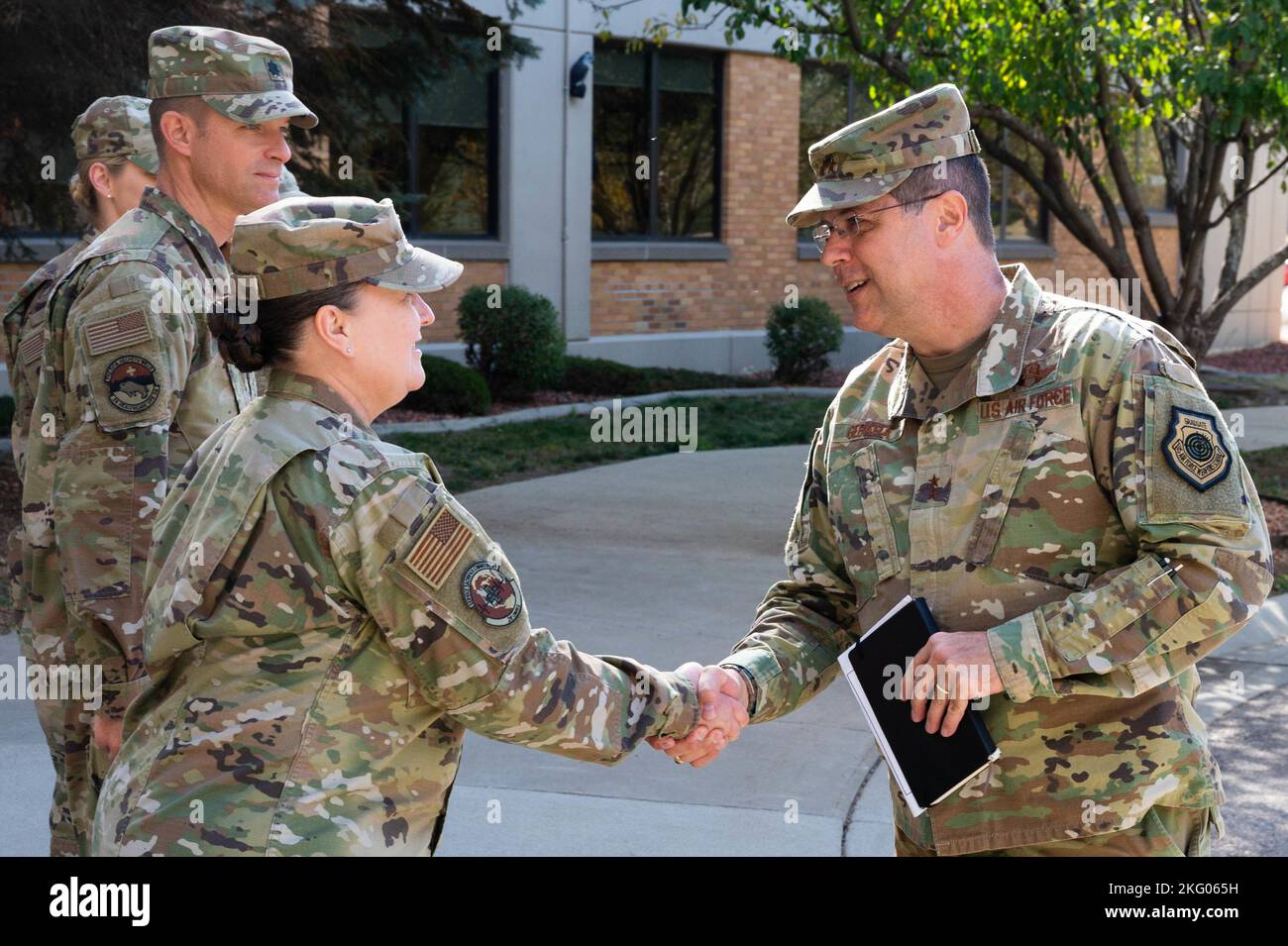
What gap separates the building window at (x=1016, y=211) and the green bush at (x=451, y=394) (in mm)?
10651

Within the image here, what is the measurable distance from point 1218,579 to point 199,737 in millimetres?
1763

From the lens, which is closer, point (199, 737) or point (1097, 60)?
point (199, 737)

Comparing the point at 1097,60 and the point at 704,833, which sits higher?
the point at 1097,60

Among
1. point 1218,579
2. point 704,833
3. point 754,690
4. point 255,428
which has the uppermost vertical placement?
point 255,428

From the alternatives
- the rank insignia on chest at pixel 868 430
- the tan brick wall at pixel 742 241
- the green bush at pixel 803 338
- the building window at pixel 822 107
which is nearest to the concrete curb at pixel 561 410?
the green bush at pixel 803 338

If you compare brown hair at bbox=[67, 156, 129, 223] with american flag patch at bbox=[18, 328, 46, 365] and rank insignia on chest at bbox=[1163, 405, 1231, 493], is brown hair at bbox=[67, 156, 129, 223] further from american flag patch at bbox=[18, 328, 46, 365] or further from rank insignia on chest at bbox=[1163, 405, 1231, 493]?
rank insignia on chest at bbox=[1163, 405, 1231, 493]

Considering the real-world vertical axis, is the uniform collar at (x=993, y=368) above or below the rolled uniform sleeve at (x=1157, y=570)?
above

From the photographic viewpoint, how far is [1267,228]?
84.1 ft

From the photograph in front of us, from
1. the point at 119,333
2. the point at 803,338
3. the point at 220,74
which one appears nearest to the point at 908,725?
the point at 119,333

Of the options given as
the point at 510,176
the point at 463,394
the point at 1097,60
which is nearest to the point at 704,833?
the point at 1097,60

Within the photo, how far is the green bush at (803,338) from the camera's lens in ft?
58.5

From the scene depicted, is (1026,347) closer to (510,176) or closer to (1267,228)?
(510,176)

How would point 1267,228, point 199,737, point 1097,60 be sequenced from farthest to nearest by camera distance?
point 1267,228, point 1097,60, point 199,737

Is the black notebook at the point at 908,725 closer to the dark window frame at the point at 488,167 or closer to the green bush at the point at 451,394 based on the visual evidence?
the green bush at the point at 451,394
